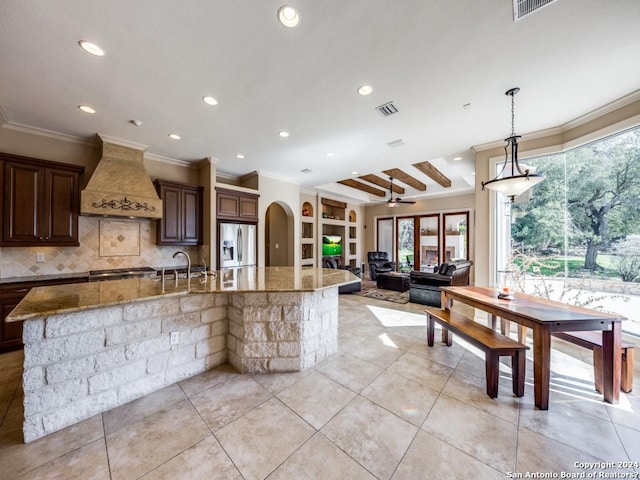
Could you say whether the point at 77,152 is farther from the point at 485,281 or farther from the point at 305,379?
the point at 485,281

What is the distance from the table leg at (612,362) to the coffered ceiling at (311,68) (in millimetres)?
2334

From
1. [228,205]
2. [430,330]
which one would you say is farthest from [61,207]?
[430,330]

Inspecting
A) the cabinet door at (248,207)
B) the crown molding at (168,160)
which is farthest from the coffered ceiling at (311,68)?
the cabinet door at (248,207)

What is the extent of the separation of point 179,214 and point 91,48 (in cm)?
281

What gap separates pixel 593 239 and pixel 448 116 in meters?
2.45

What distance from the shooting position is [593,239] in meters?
3.06

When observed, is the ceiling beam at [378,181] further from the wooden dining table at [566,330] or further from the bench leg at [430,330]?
the wooden dining table at [566,330]

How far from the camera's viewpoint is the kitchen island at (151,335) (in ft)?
5.28

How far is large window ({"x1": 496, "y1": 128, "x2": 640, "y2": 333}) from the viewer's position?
8.96ft

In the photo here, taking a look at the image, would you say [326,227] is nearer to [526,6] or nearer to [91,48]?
[91,48]

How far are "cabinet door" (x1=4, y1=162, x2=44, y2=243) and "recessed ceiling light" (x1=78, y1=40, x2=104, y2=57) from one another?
2234 mm

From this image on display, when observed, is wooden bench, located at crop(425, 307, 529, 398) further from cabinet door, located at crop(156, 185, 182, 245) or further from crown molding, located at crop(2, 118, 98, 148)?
crown molding, located at crop(2, 118, 98, 148)

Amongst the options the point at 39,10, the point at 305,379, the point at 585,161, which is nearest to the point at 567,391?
the point at 305,379

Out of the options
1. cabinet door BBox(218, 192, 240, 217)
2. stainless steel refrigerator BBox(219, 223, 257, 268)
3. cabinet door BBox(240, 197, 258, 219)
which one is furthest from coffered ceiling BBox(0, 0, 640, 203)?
stainless steel refrigerator BBox(219, 223, 257, 268)
